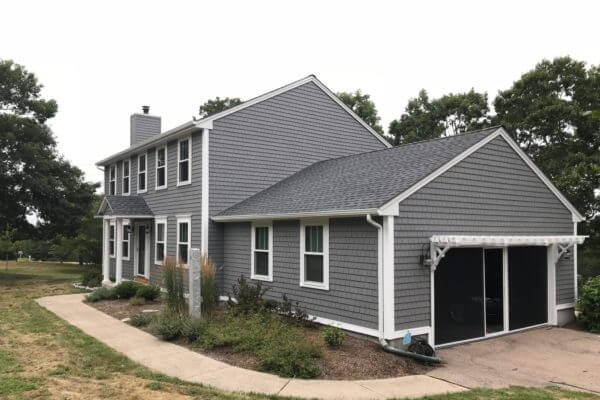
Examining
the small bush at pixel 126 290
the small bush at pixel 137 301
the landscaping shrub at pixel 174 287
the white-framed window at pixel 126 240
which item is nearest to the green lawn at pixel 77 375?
the landscaping shrub at pixel 174 287

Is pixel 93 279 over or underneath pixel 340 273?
underneath

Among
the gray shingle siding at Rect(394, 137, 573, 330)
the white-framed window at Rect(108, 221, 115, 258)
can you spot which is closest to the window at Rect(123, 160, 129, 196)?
the white-framed window at Rect(108, 221, 115, 258)

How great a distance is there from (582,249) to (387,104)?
20.9 metres

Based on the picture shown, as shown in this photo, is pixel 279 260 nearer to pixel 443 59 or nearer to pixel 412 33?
pixel 412 33

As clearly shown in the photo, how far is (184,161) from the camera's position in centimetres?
1516

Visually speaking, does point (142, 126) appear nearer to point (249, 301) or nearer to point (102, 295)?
point (102, 295)

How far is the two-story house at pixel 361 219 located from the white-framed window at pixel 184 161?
6 cm

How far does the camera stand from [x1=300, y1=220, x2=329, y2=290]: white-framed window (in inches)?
405

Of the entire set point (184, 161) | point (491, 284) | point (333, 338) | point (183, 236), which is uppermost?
point (184, 161)

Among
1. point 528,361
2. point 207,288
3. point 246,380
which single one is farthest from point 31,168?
point 528,361

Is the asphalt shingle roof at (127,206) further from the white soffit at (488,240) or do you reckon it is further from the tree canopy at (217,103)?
the tree canopy at (217,103)

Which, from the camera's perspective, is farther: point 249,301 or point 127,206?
point 127,206

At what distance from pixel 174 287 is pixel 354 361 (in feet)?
15.6

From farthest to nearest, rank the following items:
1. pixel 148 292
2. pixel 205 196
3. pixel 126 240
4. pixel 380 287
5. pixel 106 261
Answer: pixel 126 240
pixel 106 261
pixel 148 292
pixel 205 196
pixel 380 287
